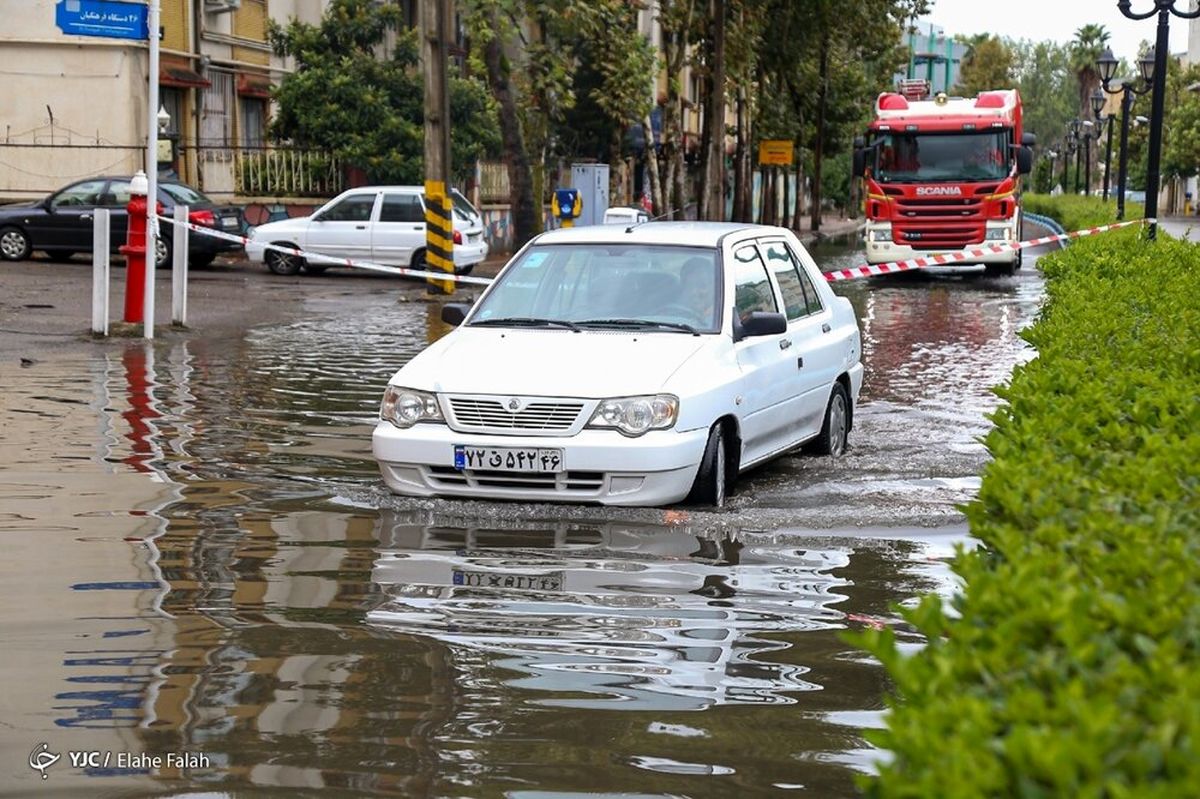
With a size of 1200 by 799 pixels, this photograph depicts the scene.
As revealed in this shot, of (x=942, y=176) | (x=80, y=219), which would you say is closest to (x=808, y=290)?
(x=80, y=219)

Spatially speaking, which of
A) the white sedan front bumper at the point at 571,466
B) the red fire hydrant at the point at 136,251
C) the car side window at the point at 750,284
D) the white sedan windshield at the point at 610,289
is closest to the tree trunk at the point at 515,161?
the red fire hydrant at the point at 136,251

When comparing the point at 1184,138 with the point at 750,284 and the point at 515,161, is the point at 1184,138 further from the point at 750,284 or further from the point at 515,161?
the point at 750,284

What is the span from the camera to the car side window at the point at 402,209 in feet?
103

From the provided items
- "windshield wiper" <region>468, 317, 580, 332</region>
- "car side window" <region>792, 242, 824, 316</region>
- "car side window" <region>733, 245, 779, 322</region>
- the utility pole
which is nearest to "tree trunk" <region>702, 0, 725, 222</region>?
the utility pole

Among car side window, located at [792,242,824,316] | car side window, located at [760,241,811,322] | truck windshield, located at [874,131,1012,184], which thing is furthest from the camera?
truck windshield, located at [874,131,1012,184]

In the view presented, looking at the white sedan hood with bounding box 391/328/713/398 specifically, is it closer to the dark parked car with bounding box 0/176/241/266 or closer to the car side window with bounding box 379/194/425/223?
the car side window with bounding box 379/194/425/223

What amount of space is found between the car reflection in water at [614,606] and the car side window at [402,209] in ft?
73.8

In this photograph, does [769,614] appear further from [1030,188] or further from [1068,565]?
[1030,188]

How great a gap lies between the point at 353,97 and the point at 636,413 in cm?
2832

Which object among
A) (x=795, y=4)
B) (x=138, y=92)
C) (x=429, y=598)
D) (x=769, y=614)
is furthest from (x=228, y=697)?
(x=795, y=4)

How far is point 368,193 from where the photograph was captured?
31.7m

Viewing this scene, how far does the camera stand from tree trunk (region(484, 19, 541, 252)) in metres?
35.6

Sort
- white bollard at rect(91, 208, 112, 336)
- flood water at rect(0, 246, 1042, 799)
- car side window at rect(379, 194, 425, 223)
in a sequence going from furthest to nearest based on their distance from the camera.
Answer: car side window at rect(379, 194, 425, 223), white bollard at rect(91, 208, 112, 336), flood water at rect(0, 246, 1042, 799)

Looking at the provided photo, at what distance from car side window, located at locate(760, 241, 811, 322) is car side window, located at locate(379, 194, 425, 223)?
20.2 m
